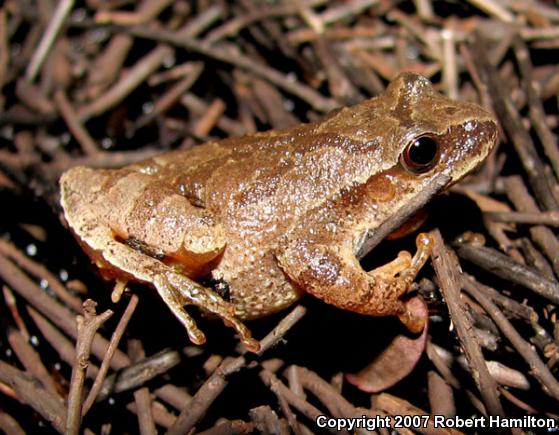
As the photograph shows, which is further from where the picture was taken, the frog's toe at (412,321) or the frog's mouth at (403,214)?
the frog's toe at (412,321)

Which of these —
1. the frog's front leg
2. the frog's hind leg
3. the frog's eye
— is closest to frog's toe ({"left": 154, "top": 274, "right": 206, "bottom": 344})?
the frog's hind leg

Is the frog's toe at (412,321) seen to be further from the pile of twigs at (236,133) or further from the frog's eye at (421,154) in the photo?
the frog's eye at (421,154)

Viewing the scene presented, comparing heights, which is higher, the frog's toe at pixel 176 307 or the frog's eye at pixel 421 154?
the frog's eye at pixel 421 154

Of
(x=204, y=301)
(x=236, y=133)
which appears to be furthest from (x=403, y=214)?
(x=236, y=133)

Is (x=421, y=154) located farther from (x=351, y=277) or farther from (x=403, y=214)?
(x=351, y=277)

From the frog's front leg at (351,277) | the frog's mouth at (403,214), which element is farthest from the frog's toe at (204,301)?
the frog's mouth at (403,214)

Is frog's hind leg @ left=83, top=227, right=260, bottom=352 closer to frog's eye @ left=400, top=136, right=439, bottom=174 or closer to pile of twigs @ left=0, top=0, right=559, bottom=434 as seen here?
pile of twigs @ left=0, top=0, right=559, bottom=434

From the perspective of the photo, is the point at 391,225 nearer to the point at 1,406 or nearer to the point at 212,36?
the point at 1,406
